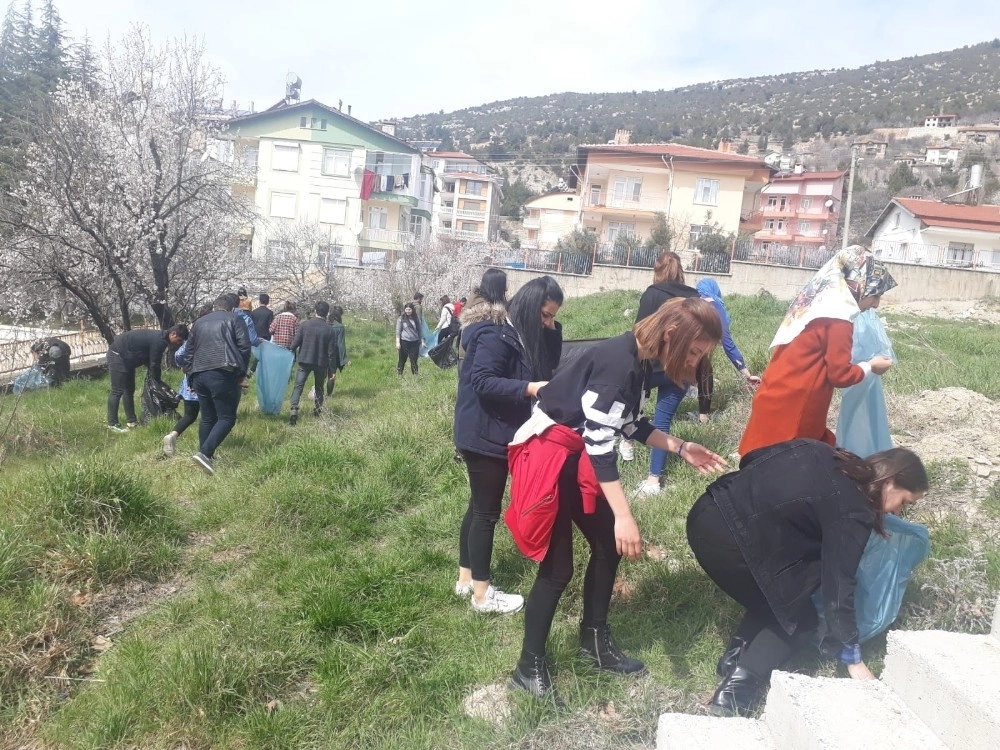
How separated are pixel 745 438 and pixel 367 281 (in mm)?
27245

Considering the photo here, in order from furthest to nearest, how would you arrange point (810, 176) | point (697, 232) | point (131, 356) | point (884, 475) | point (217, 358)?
1. point (810, 176)
2. point (697, 232)
3. point (131, 356)
4. point (217, 358)
5. point (884, 475)

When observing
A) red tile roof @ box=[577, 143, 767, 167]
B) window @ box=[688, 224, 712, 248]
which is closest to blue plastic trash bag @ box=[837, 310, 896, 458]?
window @ box=[688, 224, 712, 248]

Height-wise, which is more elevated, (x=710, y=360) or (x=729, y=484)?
(x=710, y=360)

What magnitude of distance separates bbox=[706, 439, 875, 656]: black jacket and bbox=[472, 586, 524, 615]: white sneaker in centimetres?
132

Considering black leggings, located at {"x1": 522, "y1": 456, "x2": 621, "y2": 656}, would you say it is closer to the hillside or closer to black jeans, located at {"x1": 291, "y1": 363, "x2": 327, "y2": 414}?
black jeans, located at {"x1": 291, "y1": 363, "x2": 327, "y2": 414}

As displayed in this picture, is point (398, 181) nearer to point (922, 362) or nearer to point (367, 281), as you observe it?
point (367, 281)

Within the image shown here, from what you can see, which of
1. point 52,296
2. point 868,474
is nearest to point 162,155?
point 52,296

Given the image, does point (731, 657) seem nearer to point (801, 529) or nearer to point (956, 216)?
point (801, 529)

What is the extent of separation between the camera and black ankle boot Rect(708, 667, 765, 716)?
2.84m

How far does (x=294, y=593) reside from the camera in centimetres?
412

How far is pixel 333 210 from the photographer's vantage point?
4391 cm

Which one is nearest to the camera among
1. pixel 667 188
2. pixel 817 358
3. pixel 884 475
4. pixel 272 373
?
pixel 884 475

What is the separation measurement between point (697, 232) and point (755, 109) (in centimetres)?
7964

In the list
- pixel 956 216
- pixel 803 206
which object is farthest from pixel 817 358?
pixel 803 206
